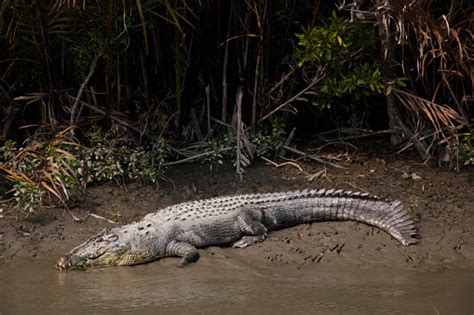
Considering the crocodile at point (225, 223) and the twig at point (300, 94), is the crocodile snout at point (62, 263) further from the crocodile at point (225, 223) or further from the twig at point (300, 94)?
the twig at point (300, 94)

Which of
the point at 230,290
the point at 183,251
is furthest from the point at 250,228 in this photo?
the point at 230,290

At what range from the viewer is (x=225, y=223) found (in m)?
7.00

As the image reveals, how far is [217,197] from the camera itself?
757 centimetres

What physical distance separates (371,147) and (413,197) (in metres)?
1.33

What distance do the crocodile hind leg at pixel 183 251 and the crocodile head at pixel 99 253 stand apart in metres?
0.32

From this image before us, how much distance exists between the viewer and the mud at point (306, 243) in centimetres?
596

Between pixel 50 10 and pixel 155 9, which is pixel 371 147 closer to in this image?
pixel 155 9

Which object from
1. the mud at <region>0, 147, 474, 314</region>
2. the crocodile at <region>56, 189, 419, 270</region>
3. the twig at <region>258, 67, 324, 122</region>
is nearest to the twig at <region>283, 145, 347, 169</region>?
the mud at <region>0, 147, 474, 314</region>

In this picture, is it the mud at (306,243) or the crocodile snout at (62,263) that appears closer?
the mud at (306,243)

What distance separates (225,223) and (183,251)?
50 centimetres

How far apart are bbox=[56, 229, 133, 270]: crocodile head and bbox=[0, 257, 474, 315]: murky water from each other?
0.07m

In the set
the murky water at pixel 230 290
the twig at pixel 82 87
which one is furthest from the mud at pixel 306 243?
the twig at pixel 82 87

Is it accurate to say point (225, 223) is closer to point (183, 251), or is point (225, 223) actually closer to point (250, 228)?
point (250, 228)

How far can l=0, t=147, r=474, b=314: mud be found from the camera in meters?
5.96
